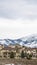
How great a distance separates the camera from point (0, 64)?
52.2m

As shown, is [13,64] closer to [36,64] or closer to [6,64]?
[6,64]

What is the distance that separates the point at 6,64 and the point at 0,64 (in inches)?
53.9

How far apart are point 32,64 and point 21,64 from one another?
98.7 inches

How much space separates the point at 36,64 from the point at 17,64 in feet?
15.3

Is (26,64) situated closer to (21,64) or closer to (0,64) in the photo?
(21,64)

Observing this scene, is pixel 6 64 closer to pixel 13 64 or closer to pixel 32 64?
pixel 13 64

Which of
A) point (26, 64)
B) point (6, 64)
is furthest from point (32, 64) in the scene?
point (6, 64)

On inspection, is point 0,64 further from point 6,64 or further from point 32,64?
point 32,64

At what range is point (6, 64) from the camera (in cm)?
5316

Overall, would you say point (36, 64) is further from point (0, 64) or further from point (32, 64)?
point (0, 64)

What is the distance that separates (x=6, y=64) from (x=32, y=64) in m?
4.98

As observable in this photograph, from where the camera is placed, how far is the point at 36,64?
2226 inches

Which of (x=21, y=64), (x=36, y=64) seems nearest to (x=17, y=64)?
(x=21, y=64)

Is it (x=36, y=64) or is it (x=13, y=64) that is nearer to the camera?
(x=13, y=64)
